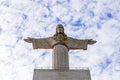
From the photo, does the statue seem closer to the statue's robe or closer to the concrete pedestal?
the statue's robe

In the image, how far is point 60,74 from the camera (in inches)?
837

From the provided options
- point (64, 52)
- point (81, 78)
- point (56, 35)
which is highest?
point (56, 35)

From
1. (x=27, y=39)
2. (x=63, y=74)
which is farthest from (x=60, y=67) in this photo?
(x=27, y=39)

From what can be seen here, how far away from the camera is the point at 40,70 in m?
21.6

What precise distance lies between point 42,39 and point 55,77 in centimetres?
502

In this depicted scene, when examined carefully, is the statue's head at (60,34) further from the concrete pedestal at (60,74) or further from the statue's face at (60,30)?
the concrete pedestal at (60,74)

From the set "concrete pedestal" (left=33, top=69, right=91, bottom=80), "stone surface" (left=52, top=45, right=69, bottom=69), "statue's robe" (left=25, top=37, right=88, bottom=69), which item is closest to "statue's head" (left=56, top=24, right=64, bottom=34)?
"statue's robe" (left=25, top=37, right=88, bottom=69)

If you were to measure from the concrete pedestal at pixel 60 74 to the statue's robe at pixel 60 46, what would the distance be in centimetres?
94

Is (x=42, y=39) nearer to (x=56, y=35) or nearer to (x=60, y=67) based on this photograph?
(x=56, y=35)

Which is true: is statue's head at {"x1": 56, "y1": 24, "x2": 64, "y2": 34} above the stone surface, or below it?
above

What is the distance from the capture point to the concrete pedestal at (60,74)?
68.9 ft

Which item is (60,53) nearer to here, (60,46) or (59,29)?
(60,46)

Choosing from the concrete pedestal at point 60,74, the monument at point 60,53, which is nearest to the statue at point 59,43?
the monument at point 60,53

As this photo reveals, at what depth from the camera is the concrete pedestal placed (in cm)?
2100
